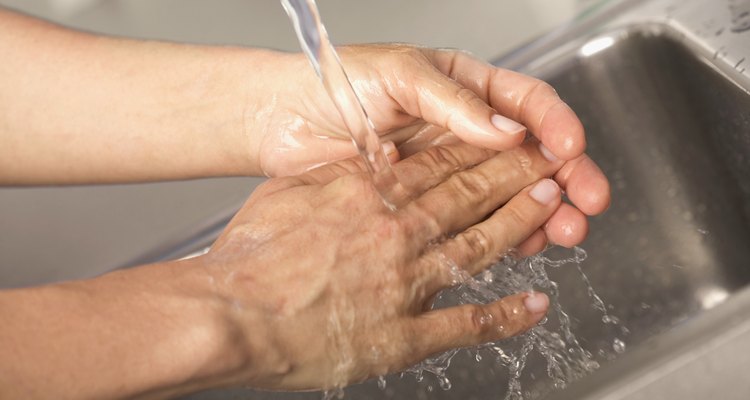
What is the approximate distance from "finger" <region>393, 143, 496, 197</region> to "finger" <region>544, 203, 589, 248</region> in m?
0.09

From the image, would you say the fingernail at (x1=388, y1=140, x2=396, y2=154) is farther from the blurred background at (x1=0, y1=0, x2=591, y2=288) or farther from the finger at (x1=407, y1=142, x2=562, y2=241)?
the blurred background at (x1=0, y1=0, x2=591, y2=288)

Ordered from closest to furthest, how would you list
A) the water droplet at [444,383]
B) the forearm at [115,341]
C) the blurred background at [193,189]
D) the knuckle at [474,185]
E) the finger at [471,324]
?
the forearm at [115,341] → the finger at [471,324] → the knuckle at [474,185] → the water droplet at [444,383] → the blurred background at [193,189]

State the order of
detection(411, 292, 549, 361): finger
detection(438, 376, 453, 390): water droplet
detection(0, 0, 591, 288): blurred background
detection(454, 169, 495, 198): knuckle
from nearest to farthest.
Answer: detection(411, 292, 549, 361): finger, detection(454, 169, 495, 198): knuckle, detection(438, 376, 453, 390): water droplet, detection(0, 0, 591, 288): blurred background

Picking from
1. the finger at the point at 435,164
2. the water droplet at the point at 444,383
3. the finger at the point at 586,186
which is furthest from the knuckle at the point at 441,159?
the water droplet at the point at 444,383

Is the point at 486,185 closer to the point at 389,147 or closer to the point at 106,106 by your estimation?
the point at 389,147

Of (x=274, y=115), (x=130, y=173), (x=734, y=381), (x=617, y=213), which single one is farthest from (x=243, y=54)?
(x=734, y=381)

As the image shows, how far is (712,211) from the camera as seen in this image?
1.00m

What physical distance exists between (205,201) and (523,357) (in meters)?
0.43

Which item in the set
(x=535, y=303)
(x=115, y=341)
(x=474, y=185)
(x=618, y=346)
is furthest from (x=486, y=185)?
(x=115, y=341)

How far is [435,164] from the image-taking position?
90cm

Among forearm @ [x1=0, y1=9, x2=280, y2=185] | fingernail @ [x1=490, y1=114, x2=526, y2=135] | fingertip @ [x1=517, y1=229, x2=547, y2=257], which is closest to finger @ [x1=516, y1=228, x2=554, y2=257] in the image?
fingertip @ [x1=517, y1=229, x2=547, y2=257]

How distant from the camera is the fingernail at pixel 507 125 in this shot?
2.67 feet

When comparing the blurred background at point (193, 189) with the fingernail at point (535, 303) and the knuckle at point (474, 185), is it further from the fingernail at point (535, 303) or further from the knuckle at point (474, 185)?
the fingernail at point (535, 303)

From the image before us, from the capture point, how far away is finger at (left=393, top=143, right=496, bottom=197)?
875mm
